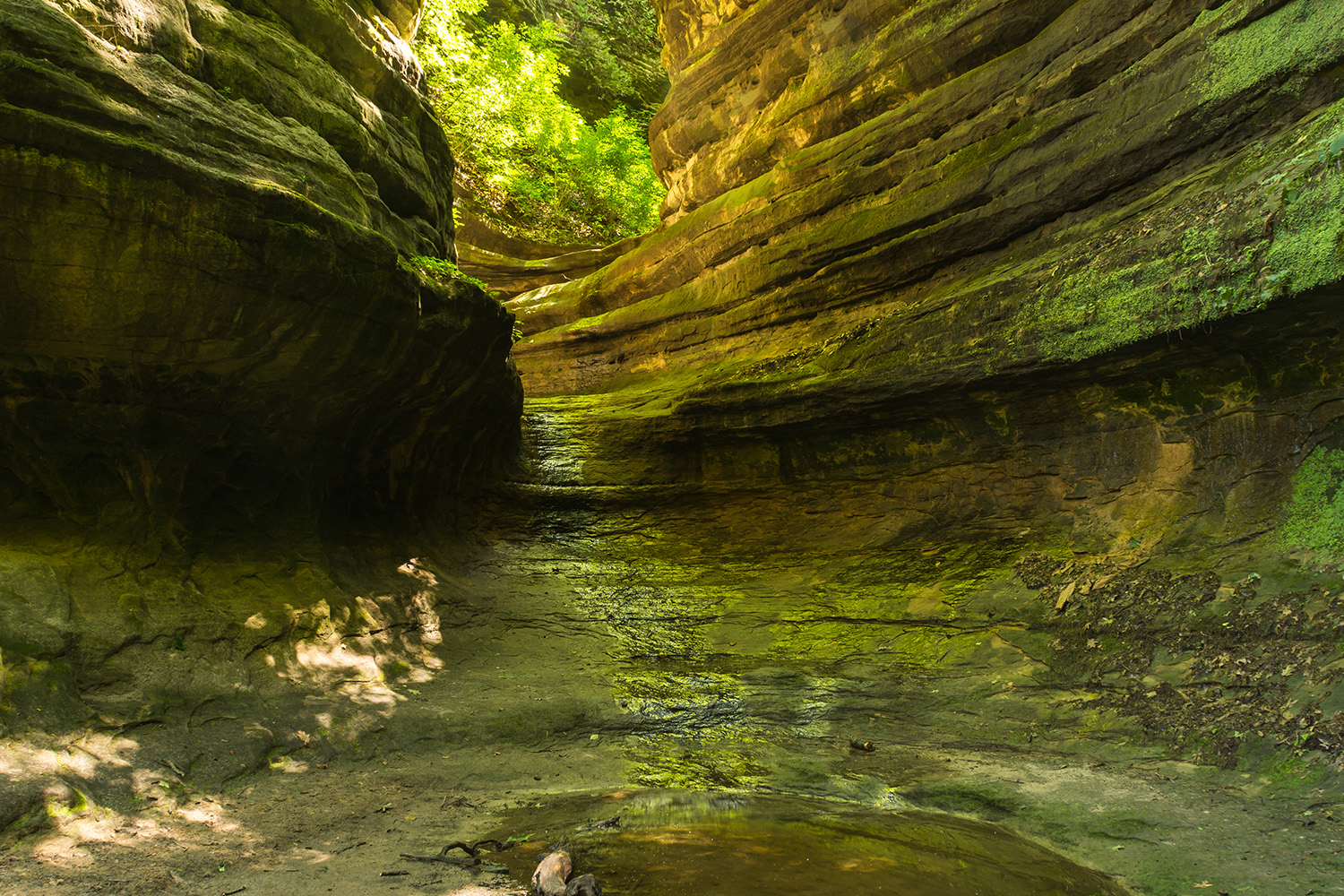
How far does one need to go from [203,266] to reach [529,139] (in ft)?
71.1

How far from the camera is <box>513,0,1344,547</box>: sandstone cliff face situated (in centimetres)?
696

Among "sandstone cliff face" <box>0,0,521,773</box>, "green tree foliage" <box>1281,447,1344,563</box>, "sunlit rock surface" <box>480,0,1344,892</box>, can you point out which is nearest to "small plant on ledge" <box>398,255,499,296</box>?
"sandstone cliff face" <box>0,0,521,773</box>

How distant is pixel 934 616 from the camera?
838 cm

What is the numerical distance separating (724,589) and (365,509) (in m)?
5.33

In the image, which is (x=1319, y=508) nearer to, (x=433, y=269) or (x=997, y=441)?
(x=997, y=441)

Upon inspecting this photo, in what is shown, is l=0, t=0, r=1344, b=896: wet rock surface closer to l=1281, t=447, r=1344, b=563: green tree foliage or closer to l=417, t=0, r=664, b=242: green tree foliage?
l=1281, t=447, r=1344, b=563: green tree foliage

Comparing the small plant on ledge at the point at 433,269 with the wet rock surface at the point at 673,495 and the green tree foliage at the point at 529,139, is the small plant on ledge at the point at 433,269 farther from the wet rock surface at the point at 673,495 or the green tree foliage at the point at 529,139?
the green tree foliage at the point at 529,139

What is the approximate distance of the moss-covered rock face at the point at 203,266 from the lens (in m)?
5.15

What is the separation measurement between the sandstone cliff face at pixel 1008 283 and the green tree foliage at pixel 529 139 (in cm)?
1016

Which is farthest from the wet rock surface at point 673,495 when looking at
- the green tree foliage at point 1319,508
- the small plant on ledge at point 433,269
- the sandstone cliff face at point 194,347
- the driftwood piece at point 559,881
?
the driftwood piece at point 559,881

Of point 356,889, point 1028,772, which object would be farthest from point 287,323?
point 1028,772

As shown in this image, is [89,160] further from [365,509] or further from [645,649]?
[645,649]

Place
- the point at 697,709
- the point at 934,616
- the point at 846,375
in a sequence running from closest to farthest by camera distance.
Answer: the point at 697,709
the point at 934,616
the point at 846,375

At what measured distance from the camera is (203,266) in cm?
581
